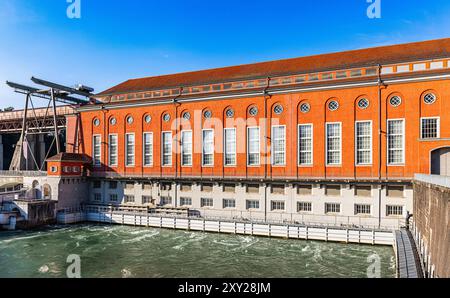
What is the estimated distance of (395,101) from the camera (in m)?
32.1

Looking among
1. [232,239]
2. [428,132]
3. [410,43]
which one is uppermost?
[410,43]

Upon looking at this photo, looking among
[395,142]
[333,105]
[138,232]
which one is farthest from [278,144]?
[138,232]

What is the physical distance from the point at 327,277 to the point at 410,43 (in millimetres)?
29615

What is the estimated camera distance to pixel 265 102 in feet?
122

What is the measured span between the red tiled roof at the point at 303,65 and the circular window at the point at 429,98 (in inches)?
144

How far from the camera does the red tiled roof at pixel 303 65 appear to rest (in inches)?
1355

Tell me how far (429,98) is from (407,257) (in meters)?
17.5

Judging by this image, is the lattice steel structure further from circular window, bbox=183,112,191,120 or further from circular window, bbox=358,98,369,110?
circular window, bbox=358,98,369,110

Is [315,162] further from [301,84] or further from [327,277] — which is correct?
[327,277]

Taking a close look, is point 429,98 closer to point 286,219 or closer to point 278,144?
point 278,144

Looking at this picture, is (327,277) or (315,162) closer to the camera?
(327,277)

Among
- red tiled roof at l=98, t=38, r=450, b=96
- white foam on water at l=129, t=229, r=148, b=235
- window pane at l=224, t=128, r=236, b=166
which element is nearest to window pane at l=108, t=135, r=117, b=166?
red tiled roof at l=98, t=38, r=450, b=96

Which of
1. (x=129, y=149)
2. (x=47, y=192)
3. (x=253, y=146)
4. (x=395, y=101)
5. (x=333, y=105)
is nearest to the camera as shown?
(x=395, y=101)
